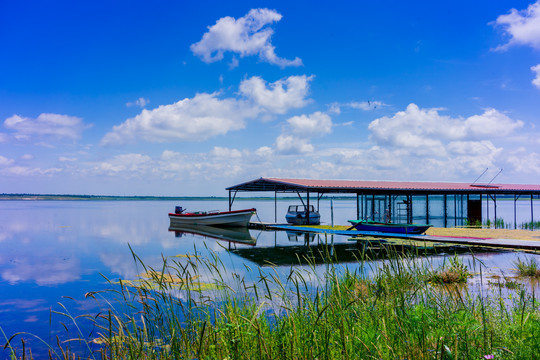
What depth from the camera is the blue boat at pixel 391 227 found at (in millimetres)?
20505

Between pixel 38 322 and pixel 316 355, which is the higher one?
pixel 316 355

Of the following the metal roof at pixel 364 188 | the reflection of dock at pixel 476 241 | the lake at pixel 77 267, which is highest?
the metal roof at pixel 364 188

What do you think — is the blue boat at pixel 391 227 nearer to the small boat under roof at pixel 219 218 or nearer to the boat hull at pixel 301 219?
the boat hull at pixel 301 219

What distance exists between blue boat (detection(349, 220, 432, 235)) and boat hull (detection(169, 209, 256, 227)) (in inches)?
430

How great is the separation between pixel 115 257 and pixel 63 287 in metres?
6.83

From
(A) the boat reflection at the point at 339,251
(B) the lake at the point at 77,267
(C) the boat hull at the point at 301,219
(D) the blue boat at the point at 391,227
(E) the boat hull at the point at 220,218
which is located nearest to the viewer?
(B) the lake at the point at 77,267

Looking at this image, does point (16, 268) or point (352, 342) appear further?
point (16, 268)

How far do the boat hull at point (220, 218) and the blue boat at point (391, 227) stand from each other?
10926 millimetres

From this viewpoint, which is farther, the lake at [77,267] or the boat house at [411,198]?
the boat house at [411,198]

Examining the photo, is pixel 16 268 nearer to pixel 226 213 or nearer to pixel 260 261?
pixel 260 261

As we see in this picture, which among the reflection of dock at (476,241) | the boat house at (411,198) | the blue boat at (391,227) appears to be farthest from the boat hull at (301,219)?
the reflection of dock at (476,241)

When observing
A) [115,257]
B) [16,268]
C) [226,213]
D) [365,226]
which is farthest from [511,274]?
[226,213]

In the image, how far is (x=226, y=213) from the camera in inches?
1313

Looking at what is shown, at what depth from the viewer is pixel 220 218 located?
34.1 meters
